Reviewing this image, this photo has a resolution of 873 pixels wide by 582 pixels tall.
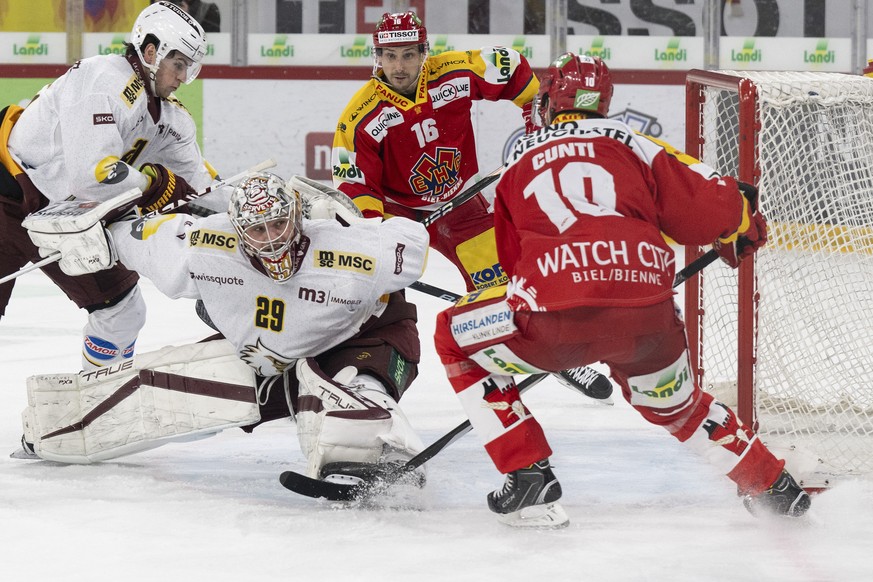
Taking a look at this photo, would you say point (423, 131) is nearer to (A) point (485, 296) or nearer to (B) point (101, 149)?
(B) point (101, 149)

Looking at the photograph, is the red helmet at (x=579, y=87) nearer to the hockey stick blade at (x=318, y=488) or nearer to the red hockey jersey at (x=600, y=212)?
the red hockey jersey at (x=600, y=212)

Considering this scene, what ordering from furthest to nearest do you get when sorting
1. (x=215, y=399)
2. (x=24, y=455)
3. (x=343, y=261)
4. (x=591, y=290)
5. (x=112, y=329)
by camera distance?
Answer: (x=112, y=329)
(x=24, y=455)
(x=215, y=399)
(x=343, y=261)
(x=591, y=290)

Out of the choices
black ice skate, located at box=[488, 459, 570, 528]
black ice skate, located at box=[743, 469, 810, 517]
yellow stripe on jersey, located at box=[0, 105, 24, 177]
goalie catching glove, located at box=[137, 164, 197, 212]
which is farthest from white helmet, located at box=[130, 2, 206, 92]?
black ice skate, located at box=[743, 469, 810, 517]

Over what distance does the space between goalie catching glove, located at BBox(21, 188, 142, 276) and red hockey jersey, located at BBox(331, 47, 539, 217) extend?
0.88 metres

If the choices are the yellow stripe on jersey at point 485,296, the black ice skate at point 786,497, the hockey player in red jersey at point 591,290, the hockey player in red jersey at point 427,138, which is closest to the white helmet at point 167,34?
the hockey player in red jersey at point 427,138

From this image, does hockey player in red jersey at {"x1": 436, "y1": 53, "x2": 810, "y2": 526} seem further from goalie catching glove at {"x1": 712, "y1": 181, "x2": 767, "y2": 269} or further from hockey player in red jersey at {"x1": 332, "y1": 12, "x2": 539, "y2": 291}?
hockey player in red jersey at {"x1": 332, "y1": 12, "x2": 539, "y2": 291}

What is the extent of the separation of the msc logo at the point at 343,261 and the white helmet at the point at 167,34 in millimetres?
930

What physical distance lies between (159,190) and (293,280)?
2.57 feet

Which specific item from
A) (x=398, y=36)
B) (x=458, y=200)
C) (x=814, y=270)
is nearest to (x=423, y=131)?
(x=398, y=36)

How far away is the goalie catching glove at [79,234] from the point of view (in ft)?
9.64

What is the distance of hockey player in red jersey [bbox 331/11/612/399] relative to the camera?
3734 millimetres

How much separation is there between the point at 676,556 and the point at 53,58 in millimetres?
6222

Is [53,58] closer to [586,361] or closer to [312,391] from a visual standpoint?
[312,391]

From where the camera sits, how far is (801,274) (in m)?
3.27
